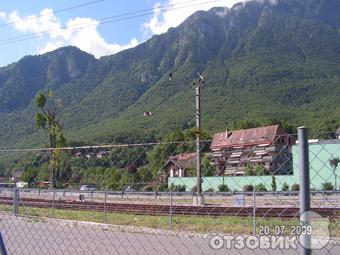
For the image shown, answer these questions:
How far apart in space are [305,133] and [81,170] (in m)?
2.66

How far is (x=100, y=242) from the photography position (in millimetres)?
11297

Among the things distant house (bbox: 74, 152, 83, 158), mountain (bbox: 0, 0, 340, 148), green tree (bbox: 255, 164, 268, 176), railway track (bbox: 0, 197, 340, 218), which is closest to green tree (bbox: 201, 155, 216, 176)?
green tree (bbox: 255, 164, 268, 176)

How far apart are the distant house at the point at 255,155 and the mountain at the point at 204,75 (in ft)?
194

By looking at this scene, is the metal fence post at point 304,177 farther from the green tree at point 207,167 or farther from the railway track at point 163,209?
the railway track at point 163,209

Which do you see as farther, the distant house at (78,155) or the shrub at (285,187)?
the shrub at (285,187)

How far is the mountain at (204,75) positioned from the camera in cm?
9156

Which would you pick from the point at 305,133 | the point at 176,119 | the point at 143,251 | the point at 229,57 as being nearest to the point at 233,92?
the point at 176,119

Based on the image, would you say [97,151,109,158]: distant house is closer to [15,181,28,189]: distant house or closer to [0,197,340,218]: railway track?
[15,181,28,189]: distant house

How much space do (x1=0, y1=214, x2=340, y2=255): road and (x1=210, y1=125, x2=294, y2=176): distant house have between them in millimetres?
4245

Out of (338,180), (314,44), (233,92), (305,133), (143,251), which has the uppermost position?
(314,44)

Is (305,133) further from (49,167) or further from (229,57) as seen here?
(229,57)

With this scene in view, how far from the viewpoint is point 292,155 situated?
3.33 m

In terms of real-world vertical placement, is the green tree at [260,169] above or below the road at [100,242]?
above

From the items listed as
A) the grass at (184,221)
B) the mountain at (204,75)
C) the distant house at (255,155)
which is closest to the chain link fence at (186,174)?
the distant house at (255,155)
